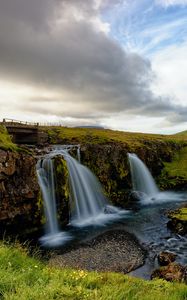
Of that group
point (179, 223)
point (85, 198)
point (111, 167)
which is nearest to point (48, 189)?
point (85, 198)

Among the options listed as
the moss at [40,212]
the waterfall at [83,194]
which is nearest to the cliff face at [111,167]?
the waterfall at [83,194]

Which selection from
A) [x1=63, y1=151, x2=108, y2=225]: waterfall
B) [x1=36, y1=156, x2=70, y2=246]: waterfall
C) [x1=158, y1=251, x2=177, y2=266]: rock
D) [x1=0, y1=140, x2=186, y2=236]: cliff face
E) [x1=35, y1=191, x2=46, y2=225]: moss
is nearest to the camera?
[x1=158, y1=251, x2=177, y2=266]: rock

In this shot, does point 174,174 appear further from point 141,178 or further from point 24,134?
point 24,134

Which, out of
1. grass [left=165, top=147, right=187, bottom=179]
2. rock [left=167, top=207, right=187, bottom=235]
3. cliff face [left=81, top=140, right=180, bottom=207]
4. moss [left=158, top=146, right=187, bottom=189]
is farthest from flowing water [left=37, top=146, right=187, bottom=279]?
grass [left=165, top=147, right=187, bottom=179]

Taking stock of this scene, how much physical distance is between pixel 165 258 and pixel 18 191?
14.7 meters

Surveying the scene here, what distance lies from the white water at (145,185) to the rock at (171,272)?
28668mm

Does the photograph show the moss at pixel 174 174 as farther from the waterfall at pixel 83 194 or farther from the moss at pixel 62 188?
the moss at pixel 62 188

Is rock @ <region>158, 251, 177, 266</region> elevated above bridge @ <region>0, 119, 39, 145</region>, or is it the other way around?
bridge @ <region>0, 119, 39, 145</region>

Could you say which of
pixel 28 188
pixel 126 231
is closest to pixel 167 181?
pixel 126 231

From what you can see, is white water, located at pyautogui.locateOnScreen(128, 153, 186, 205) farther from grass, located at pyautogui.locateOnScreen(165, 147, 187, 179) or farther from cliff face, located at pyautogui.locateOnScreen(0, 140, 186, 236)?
grass, located at pyautogui.locateOnScreen(165, 147, 187, 179)

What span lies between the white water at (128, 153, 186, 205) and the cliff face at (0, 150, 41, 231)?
2290 cm

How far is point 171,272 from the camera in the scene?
18500 millimetres

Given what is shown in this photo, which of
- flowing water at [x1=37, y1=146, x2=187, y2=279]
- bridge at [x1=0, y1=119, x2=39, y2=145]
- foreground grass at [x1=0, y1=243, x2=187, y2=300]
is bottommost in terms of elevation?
flowing water at [x1=37, y1=146, x2=187, y2=279]

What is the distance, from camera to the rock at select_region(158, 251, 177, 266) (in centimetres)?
2109
